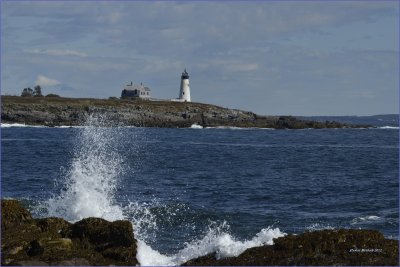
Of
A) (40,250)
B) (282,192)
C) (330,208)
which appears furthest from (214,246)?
(282,192)

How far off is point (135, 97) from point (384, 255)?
164 m

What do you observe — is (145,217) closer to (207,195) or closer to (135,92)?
(207,195)

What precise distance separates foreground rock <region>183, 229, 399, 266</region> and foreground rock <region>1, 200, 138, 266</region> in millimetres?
2247

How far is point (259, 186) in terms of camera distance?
38.9 m

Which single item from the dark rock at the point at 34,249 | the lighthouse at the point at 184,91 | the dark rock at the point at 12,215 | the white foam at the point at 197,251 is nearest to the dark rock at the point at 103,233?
the white foam at the point at 197,251

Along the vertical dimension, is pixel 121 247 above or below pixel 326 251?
below

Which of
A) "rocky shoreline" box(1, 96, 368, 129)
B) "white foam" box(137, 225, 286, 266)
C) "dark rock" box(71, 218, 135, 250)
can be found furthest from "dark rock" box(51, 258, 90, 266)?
"rocky shoreline" box(1, 96, 368, 129)

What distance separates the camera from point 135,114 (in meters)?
146

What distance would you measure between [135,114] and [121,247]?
13060 centimetres

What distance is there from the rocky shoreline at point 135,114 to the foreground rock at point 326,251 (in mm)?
122656

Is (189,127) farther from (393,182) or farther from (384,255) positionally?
(384,255)

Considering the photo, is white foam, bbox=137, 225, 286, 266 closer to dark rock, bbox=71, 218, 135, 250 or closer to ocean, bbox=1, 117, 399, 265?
ocean, bbox=1, 117, 399, 265

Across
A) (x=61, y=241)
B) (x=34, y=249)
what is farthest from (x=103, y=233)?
(x=34, y=249)

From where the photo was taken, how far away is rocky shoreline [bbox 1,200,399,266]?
14453 mm
